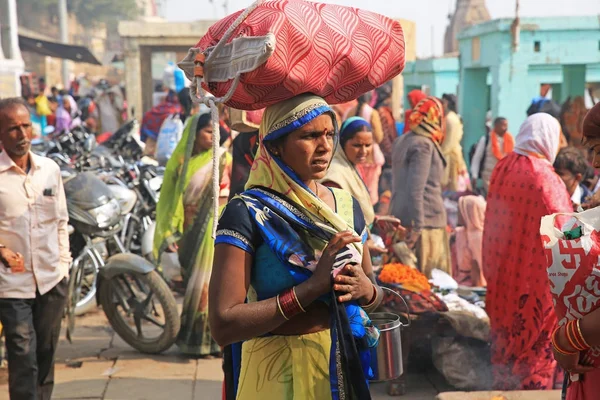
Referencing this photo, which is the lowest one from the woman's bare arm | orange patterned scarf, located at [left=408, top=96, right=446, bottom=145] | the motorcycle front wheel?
the motorcycle front wheel

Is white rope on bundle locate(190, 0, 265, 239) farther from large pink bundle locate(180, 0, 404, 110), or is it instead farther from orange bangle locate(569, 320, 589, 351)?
orange bangle locate(569, 320, 589, 351)

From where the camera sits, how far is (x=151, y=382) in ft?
19.7

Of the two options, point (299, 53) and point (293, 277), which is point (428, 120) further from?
point (293, 277)

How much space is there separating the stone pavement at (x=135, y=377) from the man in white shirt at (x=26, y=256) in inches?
43.0

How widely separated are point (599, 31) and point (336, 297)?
1240 cm

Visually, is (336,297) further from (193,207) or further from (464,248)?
(464,248)

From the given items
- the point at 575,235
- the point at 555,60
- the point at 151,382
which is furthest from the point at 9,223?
the point at 555,60

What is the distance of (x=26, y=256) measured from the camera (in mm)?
4668

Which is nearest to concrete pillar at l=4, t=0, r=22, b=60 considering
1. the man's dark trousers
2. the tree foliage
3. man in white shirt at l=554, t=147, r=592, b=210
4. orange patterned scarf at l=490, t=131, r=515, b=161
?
orange patterned scarf at l=490, t=131, r=515, b=161

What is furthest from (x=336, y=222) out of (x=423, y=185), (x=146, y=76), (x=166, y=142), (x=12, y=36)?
(x=146, y=76)

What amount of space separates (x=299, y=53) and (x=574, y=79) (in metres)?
14.8

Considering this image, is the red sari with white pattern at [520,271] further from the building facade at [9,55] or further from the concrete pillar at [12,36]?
the concrete pillar at [12,36]

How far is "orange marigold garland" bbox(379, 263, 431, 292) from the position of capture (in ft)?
18.9

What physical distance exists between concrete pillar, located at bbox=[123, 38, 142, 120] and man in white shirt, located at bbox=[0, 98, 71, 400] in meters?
19.8
